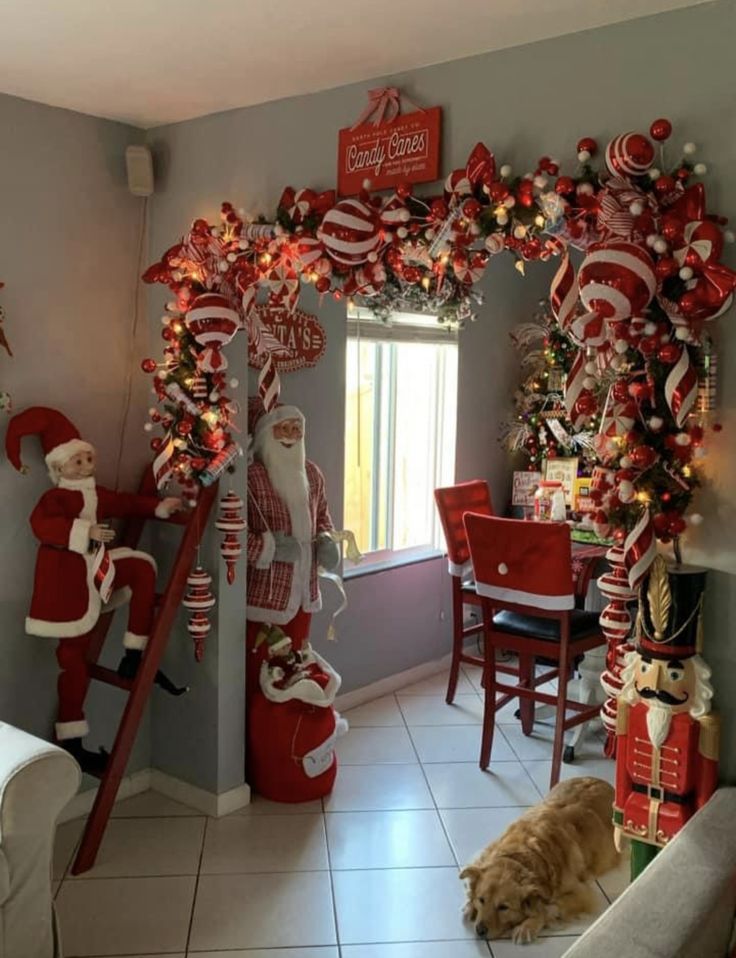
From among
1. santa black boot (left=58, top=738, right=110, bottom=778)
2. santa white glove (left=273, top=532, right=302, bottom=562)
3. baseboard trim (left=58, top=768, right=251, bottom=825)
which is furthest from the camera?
santa white glove (left=273, top=532, right=302, bottom=562)

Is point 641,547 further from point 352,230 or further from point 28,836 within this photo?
point 28,836

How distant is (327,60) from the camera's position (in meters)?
2.36

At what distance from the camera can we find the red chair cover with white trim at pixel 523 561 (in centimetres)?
354

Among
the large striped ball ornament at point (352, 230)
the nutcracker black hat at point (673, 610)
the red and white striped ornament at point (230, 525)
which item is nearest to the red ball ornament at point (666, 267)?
the nutcracker black hat at point (673, 610)

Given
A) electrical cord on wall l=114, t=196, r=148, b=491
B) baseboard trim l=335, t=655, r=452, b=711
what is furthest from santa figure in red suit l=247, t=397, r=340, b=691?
baseboard trim l=335, t=655, r=452, b=711

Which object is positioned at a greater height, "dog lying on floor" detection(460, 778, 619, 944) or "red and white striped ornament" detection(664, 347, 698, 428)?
"red and white striped ornament" detection(664, 347, 698, 428)

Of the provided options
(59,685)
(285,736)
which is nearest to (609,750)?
(285,736)

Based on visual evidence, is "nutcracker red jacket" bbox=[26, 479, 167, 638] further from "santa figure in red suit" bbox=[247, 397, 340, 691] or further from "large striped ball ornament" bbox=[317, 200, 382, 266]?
"large striped ball ornament" bbox=[317, 200, 382, 266]

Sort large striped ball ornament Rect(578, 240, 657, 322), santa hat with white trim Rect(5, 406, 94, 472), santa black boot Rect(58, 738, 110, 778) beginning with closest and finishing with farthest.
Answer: large striped ball ornament Rect(578, 240, 657, 322) < santa hat with white trim Rect(5, 406, 94, 472) < santa black boot Rect(58, 738, 110, 778)

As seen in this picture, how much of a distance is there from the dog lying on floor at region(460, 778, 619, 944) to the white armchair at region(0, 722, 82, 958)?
3.95 ft

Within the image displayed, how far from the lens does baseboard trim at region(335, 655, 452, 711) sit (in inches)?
169

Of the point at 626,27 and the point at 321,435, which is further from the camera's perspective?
the point at 321,435

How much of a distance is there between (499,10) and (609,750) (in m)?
1.81

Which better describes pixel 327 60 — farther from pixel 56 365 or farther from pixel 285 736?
pixel 285 736
